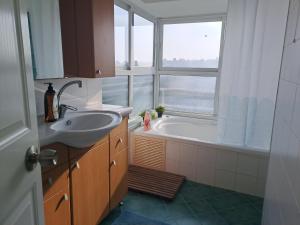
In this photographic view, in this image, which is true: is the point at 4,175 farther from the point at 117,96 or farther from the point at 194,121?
the point at 194,121

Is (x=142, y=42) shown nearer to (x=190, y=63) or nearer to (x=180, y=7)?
(x=180, y=7)

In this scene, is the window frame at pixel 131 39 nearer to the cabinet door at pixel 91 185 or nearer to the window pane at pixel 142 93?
the window pane at pixel 142 93

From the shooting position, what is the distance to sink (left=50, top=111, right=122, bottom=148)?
1.14 meters

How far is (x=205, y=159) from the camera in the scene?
2332 mm

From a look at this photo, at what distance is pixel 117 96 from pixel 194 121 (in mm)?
1257

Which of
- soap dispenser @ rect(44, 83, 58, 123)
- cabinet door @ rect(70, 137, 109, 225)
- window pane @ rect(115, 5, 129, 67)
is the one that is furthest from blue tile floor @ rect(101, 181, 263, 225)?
window pane @ rect(115, 5, 129, 67)

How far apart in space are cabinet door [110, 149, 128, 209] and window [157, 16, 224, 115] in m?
1.75

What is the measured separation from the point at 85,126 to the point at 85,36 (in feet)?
2.26

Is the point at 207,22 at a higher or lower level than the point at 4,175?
higher

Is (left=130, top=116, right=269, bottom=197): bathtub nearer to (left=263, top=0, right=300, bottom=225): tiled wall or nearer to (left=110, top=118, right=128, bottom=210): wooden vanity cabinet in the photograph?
(left=110, top=118, right=128, bottom=210): wooden vanity cabinet

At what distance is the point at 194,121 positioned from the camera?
3217 millimetres

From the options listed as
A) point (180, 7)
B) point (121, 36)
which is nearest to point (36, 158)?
point (121, 36)

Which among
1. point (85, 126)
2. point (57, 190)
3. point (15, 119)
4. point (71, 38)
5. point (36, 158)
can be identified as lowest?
point (57, 190)

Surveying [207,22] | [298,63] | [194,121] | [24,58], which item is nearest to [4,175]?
[24,58]
